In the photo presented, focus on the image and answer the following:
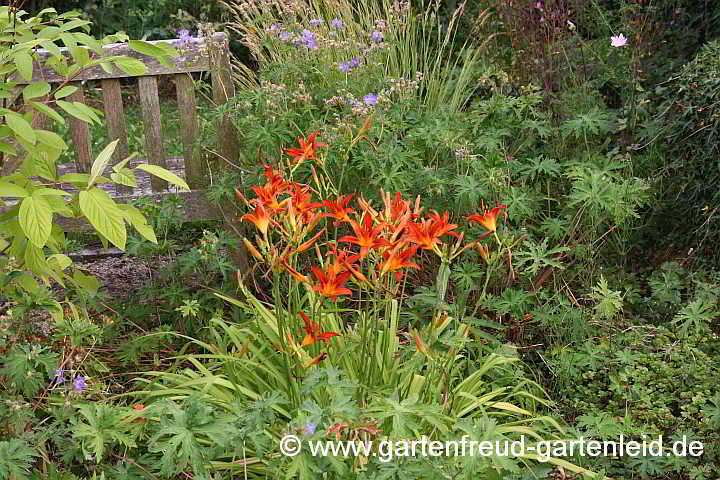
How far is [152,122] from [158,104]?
0.09 m

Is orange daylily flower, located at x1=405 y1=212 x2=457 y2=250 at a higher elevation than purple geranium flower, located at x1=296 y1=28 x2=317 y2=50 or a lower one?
lower

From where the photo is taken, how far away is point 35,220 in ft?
7.45

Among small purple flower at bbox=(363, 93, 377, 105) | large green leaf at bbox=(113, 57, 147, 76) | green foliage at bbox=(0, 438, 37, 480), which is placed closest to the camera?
green foliage at bbox=(0, 438, 37, 480)

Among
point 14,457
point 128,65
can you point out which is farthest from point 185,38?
point 14,457

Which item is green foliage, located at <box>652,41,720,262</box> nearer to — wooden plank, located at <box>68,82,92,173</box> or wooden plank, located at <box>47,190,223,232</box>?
wooden plank, located at <box>47,190,223,232</box>

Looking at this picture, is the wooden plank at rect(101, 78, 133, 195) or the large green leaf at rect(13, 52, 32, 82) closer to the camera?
the large green leaf at rect(13, 52, 32, 82)

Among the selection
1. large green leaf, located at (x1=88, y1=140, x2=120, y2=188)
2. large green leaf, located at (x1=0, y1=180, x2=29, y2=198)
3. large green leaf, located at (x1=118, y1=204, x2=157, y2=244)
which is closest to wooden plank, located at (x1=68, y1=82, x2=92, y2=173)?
large green leaf, located at (x1=88, y1=140, x2=120, y2=188)

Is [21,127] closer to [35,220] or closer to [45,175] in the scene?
[35,220]

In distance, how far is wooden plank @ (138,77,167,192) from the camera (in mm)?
3789

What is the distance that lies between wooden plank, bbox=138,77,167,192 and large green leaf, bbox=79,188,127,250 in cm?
145

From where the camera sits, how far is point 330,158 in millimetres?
3311

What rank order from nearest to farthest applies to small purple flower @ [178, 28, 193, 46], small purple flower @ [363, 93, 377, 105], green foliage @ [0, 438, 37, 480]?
green foliage @ [0, 438, 37, 480], small purple flower @ [363, 93, 377, 105], small purple flower @ [178, 28, 193, 46]

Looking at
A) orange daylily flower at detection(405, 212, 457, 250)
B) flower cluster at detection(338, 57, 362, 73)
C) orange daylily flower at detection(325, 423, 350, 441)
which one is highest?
flower cluster at detection(338, 57, 362, 73)

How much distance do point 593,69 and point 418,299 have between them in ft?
6.68
